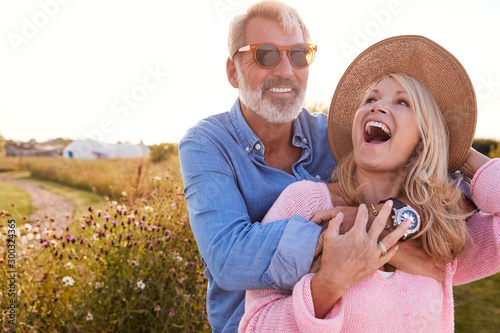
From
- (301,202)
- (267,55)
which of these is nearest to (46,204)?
(267,55)

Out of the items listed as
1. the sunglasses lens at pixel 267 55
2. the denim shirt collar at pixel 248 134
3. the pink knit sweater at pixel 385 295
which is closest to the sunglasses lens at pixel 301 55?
the sunglasses lens at pixel 267 55

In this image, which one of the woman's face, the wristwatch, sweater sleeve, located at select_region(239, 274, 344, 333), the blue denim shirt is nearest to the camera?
sweater sleeve, located at select_region(239, 274, 344, 333)

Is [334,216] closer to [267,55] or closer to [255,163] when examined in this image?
[255,163]

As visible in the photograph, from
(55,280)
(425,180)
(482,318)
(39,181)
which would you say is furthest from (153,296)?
(39,181)

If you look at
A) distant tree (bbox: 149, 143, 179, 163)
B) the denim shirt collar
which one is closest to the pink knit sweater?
the denim shirt collar

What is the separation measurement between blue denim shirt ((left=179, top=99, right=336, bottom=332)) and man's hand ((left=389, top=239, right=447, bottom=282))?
1.56 feet

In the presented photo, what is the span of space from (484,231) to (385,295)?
779 millimetres

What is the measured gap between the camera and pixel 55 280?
356 centimetres

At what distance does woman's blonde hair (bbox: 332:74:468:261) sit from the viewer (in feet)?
6.31

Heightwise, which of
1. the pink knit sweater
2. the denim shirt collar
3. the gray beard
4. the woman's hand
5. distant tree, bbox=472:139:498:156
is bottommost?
distant tree, bbox=472:139:498:156

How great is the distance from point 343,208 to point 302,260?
1.30 feet

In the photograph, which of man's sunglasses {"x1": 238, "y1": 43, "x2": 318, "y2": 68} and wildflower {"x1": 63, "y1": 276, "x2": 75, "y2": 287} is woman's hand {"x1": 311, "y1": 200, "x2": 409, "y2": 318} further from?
wildflower {"x1": 63, "y1": 276, "x2": 75, "y2": 287}

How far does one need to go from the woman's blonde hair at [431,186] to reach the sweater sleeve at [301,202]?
0.22 m

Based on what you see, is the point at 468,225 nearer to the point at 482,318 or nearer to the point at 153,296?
the point at 153,296
